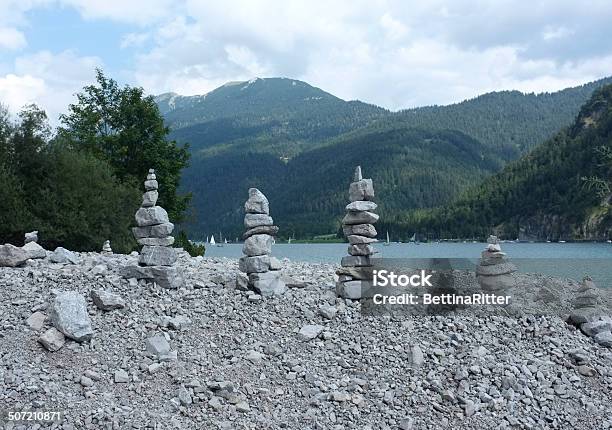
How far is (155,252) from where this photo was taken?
1512 cm

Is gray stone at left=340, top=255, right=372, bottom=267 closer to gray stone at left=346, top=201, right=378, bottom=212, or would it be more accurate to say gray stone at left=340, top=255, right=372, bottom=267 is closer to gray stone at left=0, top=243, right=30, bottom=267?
gray stone at left=346, top=201, right=378, bottom=212

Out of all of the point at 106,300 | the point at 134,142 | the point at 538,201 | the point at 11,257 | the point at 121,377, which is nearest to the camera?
the point at 121,377

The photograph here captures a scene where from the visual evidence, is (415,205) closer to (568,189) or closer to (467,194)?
(467,194)

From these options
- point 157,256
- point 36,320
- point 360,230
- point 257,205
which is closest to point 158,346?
point 36,320

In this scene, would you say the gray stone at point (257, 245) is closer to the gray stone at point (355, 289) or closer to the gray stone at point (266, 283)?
the gray stone at point (266, 283)

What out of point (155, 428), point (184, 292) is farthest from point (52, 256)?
point (155, 428)

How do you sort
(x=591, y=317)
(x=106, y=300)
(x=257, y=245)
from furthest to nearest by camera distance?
(x=591, y=317)
(x=257, y=245)
(x=106, y=300)

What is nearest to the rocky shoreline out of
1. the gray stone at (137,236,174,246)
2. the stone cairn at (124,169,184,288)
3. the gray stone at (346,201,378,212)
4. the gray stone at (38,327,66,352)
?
the gray stone at (38,327,66,352)

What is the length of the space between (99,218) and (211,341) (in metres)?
20.0

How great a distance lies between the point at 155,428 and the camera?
33.2ft

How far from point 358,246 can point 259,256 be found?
273cm

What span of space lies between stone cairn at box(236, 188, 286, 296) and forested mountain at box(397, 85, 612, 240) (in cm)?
12585

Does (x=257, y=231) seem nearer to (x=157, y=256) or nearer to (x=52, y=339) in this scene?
(x=157, y=256)

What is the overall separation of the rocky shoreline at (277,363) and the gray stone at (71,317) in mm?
211
